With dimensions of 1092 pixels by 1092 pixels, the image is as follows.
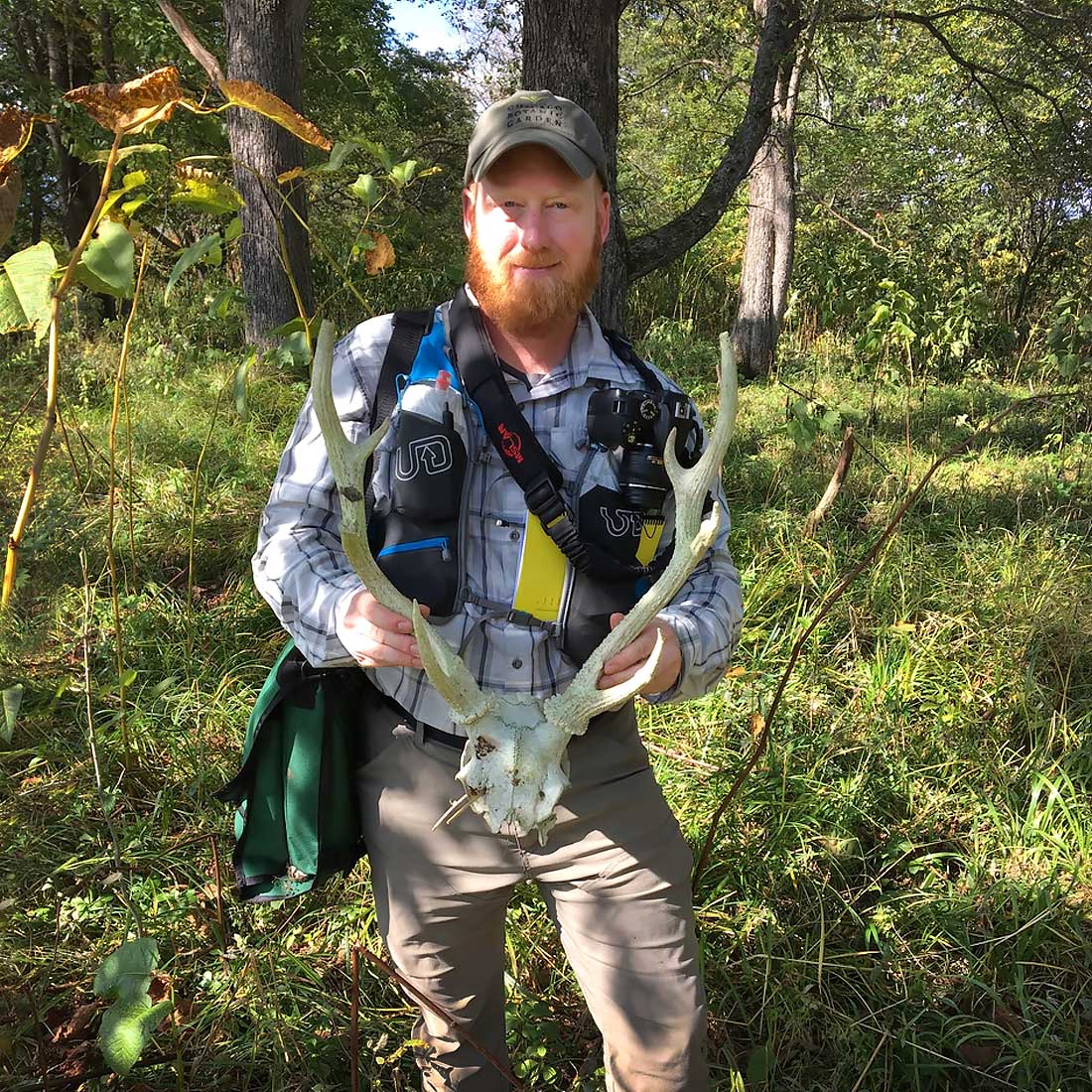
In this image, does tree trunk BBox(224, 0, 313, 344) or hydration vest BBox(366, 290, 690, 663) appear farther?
tree trunk BBox(224, 0, 313, 344)

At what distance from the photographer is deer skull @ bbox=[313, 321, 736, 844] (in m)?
1.41

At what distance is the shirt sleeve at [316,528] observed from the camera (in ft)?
5.43

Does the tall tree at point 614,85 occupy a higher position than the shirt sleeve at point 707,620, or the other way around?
the tall tree at point 614,85

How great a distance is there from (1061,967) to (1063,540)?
2564mm

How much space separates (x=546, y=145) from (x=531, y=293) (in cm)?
33

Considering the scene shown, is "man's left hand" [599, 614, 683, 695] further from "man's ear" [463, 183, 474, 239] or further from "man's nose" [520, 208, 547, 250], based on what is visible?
"man's ear" [463, 183, 474, 239]

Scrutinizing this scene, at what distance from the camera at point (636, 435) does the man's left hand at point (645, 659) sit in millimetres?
292

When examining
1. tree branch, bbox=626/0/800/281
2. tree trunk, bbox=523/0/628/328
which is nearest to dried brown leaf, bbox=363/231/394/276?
tree trunk, bbox=523/0/628/328

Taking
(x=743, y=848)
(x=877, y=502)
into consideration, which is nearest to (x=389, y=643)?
(x=743, y=848)

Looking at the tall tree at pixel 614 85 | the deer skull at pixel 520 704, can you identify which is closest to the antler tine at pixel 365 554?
the deer skull at pixel 520 704

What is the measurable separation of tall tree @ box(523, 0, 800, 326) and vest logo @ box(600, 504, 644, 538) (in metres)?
2.14

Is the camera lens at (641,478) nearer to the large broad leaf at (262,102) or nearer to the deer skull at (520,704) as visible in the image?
the deer skull at (520,704)

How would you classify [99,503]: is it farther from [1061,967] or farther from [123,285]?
[1061,967]

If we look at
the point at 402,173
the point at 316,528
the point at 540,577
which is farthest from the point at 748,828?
the point at 402,173
